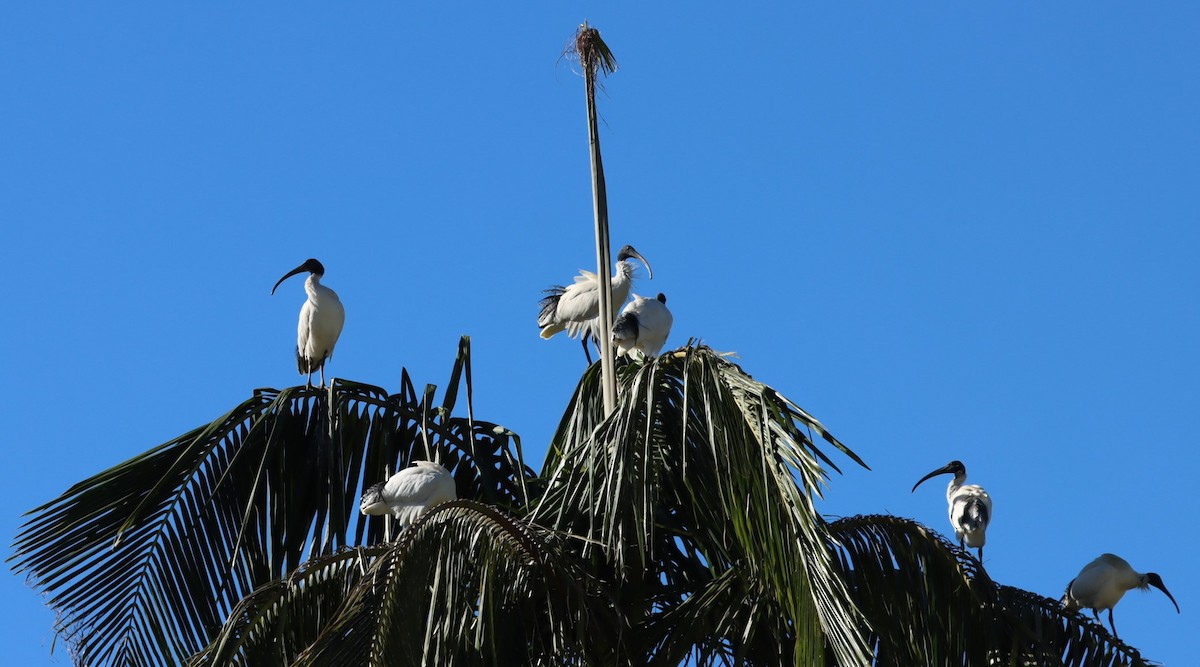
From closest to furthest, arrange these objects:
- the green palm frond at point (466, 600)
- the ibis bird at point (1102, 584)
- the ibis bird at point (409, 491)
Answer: the green palm frond at point (466, 600), the ibis bird at point (409, 491), the ibis bird at point (1102, 584)

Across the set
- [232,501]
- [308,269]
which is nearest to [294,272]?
[308,269]

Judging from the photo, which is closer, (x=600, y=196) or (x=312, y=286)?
(x=600, y=196)

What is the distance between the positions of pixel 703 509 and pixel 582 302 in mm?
6205

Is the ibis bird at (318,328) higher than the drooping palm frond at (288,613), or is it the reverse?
the ibis bird at (318,328)

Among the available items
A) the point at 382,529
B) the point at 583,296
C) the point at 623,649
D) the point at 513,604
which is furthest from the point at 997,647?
the point at 583,296

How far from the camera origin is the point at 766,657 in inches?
276

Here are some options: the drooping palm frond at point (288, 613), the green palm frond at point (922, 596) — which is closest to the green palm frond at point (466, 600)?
the drooping palm frond at point (288, 613)

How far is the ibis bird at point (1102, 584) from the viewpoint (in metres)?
11.1

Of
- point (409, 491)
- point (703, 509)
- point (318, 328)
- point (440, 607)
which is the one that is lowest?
point (440, 607)

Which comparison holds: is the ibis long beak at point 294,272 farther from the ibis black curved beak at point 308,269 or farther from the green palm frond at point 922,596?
the green palm frond at point 922,596

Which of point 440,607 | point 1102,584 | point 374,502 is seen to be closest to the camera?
point 440,607

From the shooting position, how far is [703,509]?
7047 mm

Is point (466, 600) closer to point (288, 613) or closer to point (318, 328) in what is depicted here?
point (288, 613)

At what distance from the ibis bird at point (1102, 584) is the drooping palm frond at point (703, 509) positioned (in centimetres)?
462
